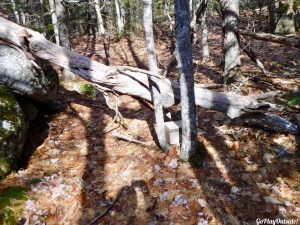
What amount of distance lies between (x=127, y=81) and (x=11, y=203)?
9.97 feet

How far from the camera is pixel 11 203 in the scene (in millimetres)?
4598

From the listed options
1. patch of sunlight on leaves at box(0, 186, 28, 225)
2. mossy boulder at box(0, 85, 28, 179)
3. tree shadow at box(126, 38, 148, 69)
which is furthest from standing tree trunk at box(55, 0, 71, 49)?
patch of sunlight on leaves at box(0, 186, 28, 225)

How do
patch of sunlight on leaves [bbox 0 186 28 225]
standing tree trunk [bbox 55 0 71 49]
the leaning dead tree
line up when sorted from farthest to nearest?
standing tree trunk [bbox 55 0 71 49], the leaning dead tree, patch of sunlight on leaves [bbox 0 186 28 225]

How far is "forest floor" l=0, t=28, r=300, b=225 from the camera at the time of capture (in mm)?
4613

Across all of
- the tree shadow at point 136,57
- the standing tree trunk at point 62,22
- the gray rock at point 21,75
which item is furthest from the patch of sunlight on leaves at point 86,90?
the tree shadow at point 136,57

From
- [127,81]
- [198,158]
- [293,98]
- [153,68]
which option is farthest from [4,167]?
[293,98]

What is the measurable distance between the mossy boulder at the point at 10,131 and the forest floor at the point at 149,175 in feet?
0.91

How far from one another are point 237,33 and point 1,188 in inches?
270

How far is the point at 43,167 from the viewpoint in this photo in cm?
575

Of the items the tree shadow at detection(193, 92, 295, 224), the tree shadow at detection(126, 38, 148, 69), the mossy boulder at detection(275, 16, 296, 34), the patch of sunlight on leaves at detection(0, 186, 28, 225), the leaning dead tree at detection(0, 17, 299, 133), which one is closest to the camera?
the patch of sunlight on leaves at detection(0, 186, 28, 225)

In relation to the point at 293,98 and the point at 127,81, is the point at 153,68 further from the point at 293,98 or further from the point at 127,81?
the point at 293,98

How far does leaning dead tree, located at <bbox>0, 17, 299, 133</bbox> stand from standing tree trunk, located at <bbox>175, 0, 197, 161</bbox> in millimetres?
816

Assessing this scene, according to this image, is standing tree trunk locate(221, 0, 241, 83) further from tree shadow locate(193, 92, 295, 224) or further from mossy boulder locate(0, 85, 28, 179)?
mossy boulder locate(0, 85, 28, 179)

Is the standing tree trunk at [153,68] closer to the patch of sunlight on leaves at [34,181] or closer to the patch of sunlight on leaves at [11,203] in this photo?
the patch of sunlight on leaves at [34,181]
